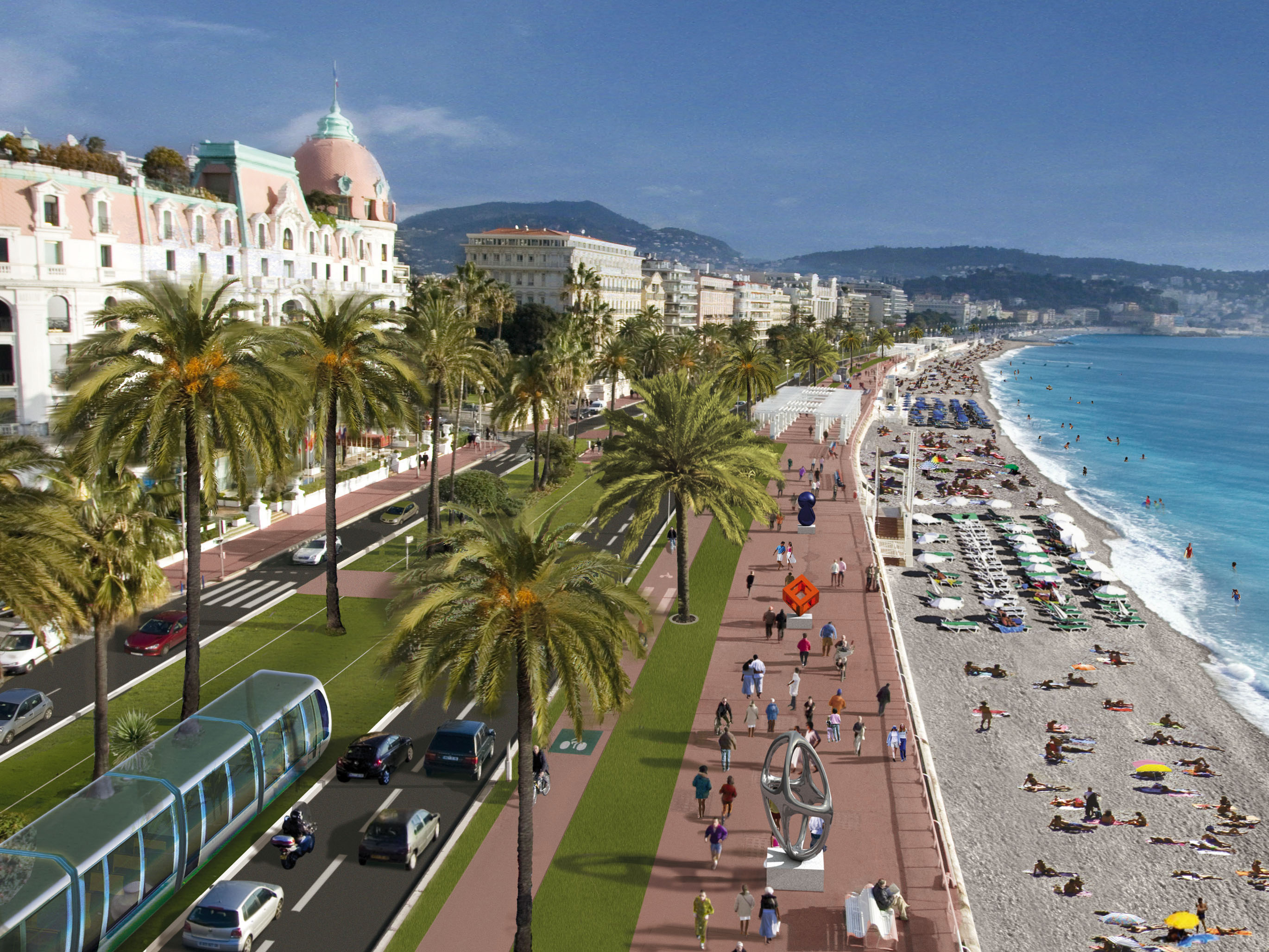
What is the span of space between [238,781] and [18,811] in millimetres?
4931

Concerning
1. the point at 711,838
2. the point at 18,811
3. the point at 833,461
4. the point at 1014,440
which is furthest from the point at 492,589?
the point at 1014,440

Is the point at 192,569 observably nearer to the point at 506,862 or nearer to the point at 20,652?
the point at 20,652

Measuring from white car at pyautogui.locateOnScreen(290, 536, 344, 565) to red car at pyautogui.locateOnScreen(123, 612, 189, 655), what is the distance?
798cm

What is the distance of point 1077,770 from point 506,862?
1858 cm

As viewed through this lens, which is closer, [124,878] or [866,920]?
[124,878]

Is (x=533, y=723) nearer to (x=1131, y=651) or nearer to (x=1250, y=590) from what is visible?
(x=1131, y=651)

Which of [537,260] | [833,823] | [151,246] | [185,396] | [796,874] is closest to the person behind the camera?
[796,874]

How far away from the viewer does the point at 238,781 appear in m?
19.9

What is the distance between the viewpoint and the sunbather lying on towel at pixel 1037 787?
27.3m

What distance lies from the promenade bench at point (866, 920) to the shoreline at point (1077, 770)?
4.70 m

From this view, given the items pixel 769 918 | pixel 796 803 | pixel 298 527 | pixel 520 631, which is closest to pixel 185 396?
pixel 520 631

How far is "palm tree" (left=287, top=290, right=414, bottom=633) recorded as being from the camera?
100ft

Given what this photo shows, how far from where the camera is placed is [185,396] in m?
22.7

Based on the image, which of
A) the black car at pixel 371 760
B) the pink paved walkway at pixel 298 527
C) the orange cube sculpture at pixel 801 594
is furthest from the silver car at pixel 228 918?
the pink paved walkway at pixel 298 527
